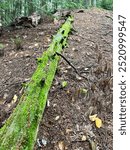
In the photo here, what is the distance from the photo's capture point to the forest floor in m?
3.92

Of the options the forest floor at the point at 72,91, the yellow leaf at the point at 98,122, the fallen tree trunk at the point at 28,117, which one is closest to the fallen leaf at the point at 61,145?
the forest floor at the point at 72,91

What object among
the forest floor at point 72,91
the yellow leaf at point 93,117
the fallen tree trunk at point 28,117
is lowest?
the forest floor at point 72,91

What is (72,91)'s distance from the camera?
481 cm

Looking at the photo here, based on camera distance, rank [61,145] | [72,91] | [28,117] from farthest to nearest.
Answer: [72,91], [61,145], [28,117]

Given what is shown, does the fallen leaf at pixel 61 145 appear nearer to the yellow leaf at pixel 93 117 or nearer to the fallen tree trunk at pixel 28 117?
the fallen tree trunk at pixel 28 117

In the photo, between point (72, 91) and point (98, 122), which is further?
point (72, 91)

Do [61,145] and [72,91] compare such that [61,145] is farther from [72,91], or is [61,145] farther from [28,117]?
[72,91]

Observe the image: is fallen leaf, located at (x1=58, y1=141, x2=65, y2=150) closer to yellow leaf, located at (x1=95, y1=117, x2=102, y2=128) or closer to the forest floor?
the forest floor

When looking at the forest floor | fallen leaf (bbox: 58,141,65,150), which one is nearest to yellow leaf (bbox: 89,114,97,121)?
the forest floor

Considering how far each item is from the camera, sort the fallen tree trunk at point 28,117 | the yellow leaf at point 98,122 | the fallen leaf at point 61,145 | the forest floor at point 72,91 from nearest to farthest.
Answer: the fallen tree trunk at point 28,117
the fallen leaf at point 61,145
the forest floor at point 72,91
the yellow leaf at point 98,122

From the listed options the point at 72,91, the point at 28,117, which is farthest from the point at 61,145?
the point at 72,91

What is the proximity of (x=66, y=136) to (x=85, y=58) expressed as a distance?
2.61 metres

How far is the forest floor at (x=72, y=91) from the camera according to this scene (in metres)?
3.92

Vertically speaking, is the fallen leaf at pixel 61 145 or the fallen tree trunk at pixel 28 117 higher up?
the fallen tree trunk at pixel 28 117
